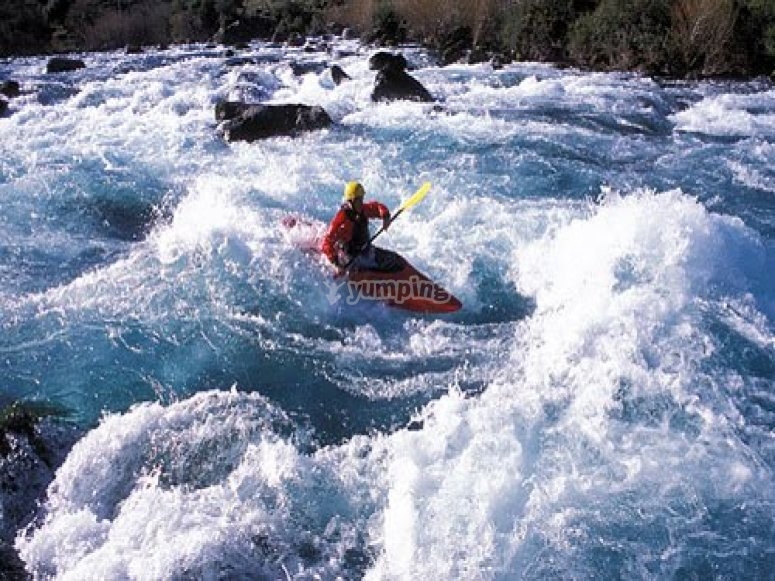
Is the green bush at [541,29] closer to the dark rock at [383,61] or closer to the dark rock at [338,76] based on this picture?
the dark rock at [383,61]

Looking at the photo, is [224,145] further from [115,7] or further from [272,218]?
[115,7]

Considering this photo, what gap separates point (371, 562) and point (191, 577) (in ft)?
3.53

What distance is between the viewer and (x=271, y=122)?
1360 cm

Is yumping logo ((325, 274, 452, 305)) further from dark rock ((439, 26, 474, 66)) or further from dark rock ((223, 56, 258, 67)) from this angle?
dark rock ((223, 56, 258, 67))

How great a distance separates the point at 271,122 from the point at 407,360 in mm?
8102

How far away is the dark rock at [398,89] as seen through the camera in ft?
51.9

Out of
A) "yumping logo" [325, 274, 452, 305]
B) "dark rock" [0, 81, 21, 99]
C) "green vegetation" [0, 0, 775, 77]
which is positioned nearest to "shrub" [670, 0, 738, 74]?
"green vegetation" [0, 0, 775, 77]

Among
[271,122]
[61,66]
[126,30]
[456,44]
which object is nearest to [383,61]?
[456,44]

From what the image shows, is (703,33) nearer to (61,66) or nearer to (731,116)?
(731,116)

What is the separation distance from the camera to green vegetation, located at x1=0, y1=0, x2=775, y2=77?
17.7 metres

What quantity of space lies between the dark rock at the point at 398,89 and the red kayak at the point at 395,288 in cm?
866

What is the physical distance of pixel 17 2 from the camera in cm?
3388

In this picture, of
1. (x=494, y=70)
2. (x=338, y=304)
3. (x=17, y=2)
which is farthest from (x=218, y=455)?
(x=17, y=2)

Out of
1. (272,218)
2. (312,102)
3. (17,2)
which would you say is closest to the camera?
(272,218)
